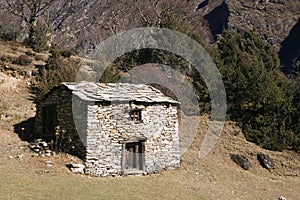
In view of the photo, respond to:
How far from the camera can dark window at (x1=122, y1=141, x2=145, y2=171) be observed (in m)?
18.0

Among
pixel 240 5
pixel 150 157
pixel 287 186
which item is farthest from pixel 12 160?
pixel 240 5

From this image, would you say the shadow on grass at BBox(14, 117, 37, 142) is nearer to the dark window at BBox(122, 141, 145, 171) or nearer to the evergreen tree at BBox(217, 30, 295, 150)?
the dark window at BBox(122, 141, 145, 171)

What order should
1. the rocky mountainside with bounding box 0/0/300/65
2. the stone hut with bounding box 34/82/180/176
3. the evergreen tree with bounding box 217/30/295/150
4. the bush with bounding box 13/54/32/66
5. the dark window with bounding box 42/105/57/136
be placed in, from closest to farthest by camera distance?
the stone hut with bounding box 34/82/180/176 → the dark window with bounding box 42/105/57/136 → the evergreen tree with bounding box 217/30/295/150 → the bush with bounding box 13/54/32/66 → the rocky mountainside with bounding box 0/0/300/65

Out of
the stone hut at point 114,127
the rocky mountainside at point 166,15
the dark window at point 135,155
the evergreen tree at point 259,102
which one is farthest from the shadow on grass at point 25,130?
the rocky mountainside at point 166,15

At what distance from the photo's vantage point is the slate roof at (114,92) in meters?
17.7

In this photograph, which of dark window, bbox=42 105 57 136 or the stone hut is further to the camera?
dark window, bbox=42 105 57 136

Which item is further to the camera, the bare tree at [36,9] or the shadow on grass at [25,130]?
the bare tree at [36,9]

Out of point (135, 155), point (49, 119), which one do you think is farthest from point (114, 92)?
point (49, 119)

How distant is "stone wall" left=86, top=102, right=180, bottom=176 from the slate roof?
1.07 feet

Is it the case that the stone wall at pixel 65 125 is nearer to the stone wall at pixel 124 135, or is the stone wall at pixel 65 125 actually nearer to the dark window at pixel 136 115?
the stone wall at pixel 124 135

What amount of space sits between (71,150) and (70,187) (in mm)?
3939

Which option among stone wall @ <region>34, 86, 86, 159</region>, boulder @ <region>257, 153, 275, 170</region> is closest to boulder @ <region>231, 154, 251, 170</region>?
boulder @ <region>257, 153, 275, 170</region>

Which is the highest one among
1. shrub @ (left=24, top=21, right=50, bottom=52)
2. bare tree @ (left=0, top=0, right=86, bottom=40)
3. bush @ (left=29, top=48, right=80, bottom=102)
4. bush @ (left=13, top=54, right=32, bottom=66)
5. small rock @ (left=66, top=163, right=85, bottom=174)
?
bare tree @ (left=0, top=0, right=86, bottom=40)

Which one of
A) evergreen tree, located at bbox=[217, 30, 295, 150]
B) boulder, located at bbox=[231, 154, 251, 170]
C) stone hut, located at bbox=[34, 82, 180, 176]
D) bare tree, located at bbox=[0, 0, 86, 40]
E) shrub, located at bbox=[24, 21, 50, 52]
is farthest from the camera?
bare tree, located at bbox=[0, 0, 86, 40]
